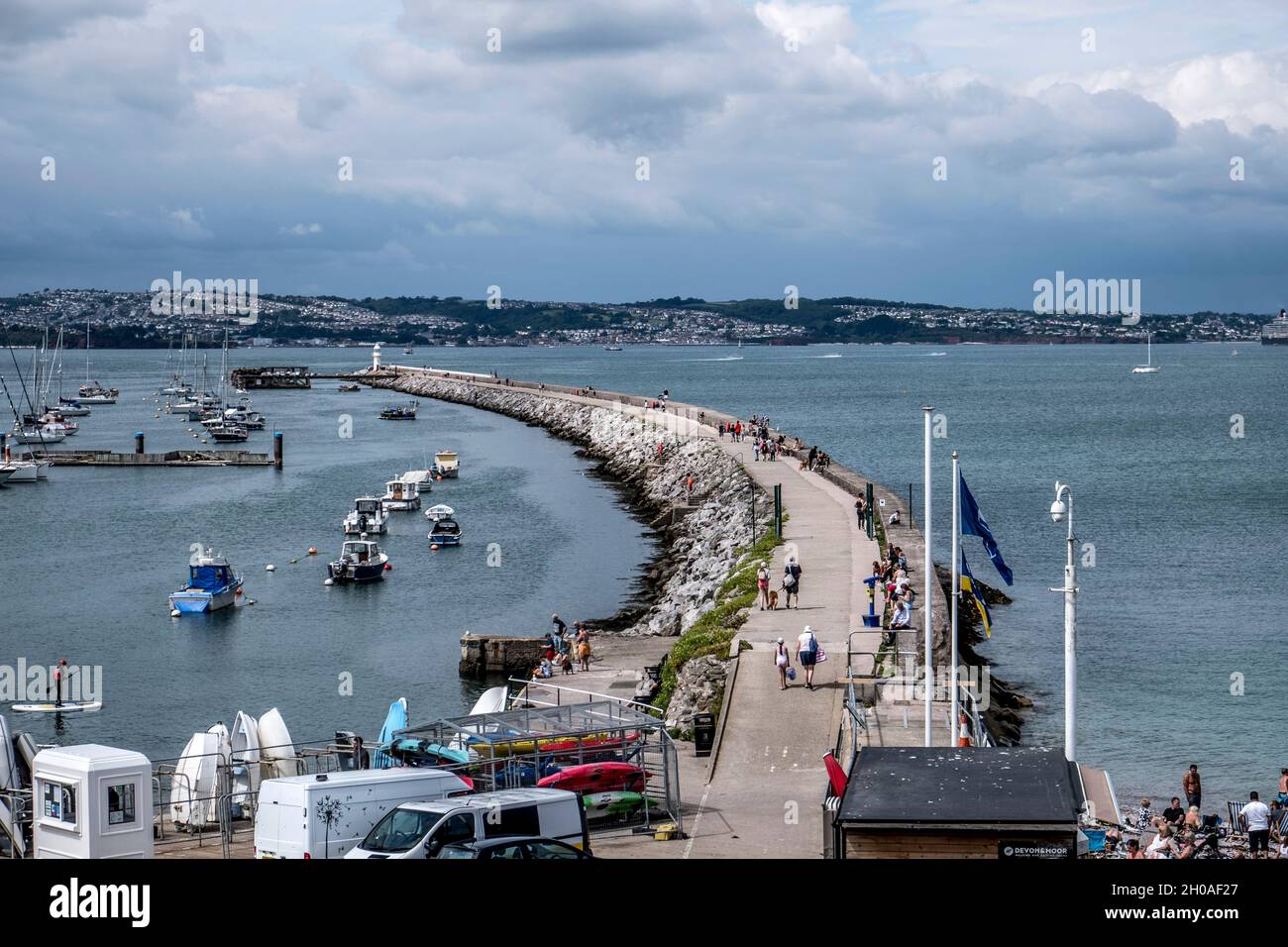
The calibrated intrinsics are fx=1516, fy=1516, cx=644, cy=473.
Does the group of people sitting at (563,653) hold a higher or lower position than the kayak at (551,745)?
lower

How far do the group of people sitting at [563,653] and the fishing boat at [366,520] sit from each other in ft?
90.1

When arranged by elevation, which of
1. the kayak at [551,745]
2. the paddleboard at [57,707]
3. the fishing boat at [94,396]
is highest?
the fishing boat at [94,396]

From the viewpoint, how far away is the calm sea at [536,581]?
33750 mm

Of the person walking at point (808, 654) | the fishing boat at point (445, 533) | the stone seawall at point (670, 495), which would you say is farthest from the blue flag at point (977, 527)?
the fishing boat at point (445, 533)

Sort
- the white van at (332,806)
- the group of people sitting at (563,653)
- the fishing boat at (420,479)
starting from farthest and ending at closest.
→ the fishing boat at (420,479) → the group of people sitting at (563,653) → the white van at (332,806)

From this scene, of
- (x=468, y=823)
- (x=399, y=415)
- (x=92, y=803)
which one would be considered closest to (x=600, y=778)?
(x=468, y=823)

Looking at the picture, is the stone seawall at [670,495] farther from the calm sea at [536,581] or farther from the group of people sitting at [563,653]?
the group of people sitting at [563,653]

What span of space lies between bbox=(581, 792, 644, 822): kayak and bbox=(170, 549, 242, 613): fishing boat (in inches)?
1213

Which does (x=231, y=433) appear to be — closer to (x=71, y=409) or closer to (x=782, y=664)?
(x=71, y=409)

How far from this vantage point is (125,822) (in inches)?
669

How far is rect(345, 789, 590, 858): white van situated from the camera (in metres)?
14.1

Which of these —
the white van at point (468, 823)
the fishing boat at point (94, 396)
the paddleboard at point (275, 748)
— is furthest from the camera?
the fishing boat at point (94, 396)

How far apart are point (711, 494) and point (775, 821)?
4431 centimetres
